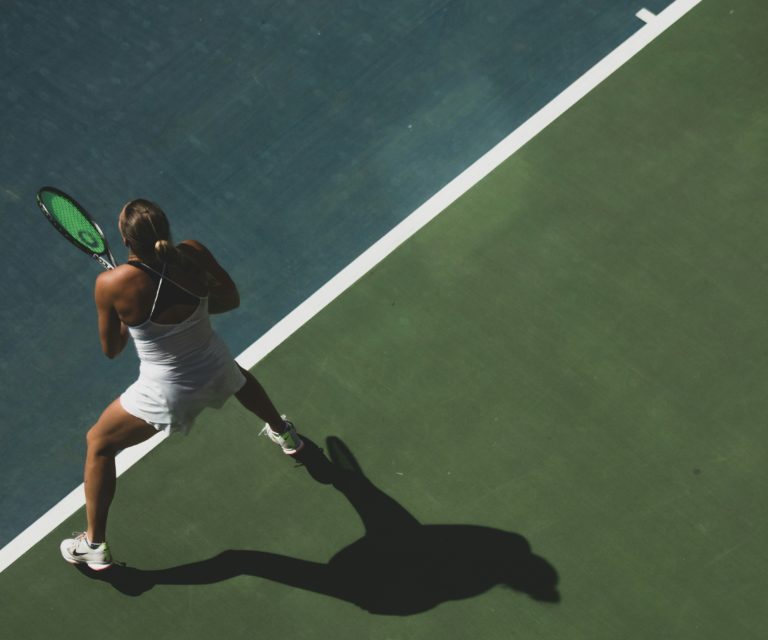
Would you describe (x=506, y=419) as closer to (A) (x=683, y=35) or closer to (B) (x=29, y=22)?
(A) (x=683, y=35)

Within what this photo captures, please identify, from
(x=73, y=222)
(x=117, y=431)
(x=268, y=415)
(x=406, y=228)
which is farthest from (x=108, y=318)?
(x=406, y=228)

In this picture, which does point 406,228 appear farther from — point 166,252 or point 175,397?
point 166,252

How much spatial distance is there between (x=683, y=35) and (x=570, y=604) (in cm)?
348

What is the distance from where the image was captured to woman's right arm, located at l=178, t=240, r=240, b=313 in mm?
4117

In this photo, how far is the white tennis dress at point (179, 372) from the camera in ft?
13.4

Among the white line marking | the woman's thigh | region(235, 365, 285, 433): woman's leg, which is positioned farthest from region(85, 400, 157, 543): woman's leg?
the white line marking

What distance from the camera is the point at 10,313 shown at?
18.3 ft

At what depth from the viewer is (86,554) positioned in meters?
4.82

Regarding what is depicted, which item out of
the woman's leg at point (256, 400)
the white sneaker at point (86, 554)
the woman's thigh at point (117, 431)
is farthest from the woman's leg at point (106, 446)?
the woman's leg at point (256, 400)

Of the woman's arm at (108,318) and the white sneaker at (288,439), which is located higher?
the woman's arm at (108,318)

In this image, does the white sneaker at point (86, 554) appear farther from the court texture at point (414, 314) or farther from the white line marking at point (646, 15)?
the white line marking at point (646, 15)

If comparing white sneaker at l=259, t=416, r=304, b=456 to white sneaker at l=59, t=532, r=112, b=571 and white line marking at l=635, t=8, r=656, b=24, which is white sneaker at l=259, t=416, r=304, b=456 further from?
white line marking at l=635, t=8, r=656, b=24

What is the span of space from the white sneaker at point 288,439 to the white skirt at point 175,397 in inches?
23.3

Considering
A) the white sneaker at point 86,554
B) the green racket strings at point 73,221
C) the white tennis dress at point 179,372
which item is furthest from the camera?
the white sneaker at point 86,554
